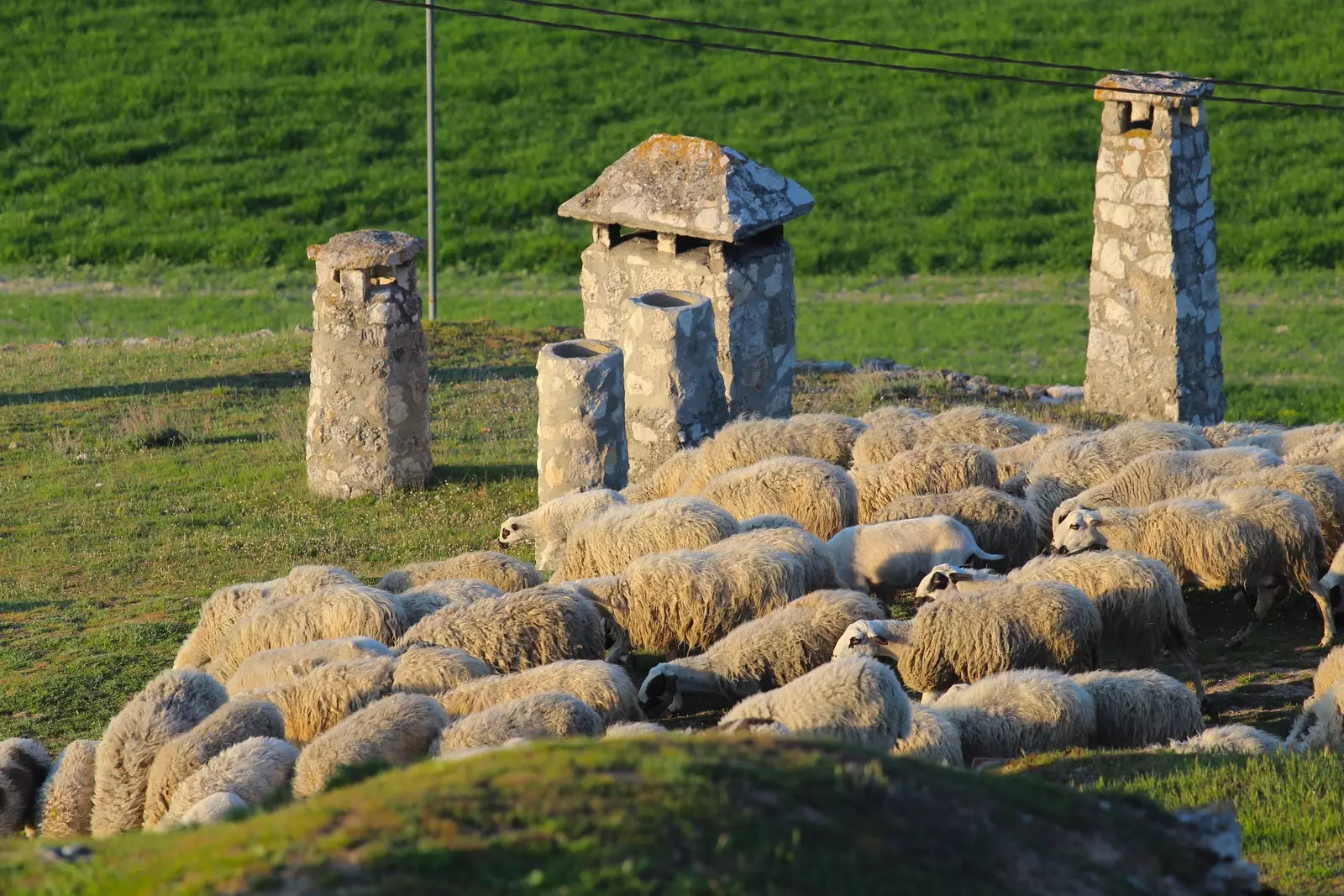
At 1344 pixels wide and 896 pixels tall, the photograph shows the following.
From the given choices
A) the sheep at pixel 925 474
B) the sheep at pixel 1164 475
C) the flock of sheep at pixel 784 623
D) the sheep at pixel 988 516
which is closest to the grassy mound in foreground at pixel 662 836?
the flock of sheep at pixel 784 623

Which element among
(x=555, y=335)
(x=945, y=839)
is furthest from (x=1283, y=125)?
(x=945, y=839)

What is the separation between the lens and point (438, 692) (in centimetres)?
899

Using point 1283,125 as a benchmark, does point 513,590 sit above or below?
below

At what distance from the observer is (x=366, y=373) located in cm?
1505

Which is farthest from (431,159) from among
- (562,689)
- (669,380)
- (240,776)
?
(240,776)

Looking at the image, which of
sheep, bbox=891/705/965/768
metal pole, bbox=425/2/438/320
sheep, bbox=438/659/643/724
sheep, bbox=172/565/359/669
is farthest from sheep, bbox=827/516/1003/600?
metal pole, bbox=425/2/438/320

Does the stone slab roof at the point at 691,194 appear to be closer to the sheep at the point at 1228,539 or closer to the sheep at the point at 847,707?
the sheep at the point at 1228,539

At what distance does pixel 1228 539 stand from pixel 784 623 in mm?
3064

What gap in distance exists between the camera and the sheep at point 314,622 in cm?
1019

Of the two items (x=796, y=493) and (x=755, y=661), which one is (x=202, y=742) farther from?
(x=796, y=493)

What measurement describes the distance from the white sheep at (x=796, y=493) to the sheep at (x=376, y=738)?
397cm

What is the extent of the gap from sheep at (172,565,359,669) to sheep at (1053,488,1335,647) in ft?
16.0

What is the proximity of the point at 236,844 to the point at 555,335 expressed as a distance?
649 inches

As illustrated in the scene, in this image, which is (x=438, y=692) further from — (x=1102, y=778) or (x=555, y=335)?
(x=555, y=335)
